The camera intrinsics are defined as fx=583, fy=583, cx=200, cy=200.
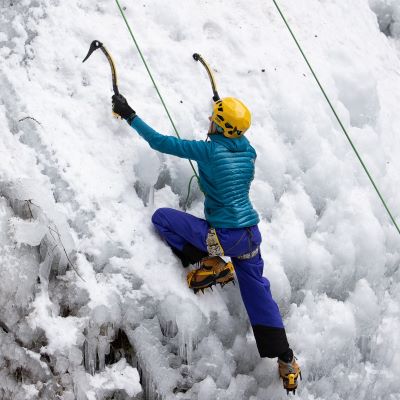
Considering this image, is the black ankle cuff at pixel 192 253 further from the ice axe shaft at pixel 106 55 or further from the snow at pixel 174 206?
the ice axe shaft at pixel 106 55

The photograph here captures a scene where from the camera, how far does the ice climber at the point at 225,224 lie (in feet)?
13.6

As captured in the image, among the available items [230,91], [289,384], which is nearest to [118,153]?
[230,91]

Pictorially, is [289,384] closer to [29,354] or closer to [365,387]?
[365,387]

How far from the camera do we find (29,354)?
11.9ft

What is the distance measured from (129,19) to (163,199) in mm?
1743

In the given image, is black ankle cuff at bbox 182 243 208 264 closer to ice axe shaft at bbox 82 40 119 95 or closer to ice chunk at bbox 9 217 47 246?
ice chunk at bbox 9 217 47 246

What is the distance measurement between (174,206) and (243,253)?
2.33 ft

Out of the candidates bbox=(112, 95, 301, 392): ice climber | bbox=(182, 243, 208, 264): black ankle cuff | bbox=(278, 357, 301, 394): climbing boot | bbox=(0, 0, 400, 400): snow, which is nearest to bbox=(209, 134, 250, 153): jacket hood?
bbox=(112, 95, 301, 392): ice climber

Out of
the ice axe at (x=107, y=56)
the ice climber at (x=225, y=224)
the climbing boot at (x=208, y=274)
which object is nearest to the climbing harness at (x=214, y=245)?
the ice climber at (x=225, y=224)

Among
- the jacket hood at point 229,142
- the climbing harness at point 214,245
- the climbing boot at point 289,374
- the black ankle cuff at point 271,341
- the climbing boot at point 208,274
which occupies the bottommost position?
the climbing boot at point 289,374

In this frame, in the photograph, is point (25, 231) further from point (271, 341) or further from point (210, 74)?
point (210, 74)

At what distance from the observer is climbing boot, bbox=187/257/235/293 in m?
4.25

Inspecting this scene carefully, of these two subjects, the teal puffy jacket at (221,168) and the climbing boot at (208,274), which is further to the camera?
the climbing boot at (208,274)

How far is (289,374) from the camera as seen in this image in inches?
167
